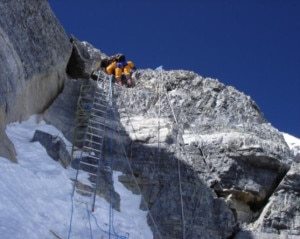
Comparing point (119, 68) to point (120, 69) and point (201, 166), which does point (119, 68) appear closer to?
point (120, 69)

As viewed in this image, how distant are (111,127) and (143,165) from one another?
163 centimetres

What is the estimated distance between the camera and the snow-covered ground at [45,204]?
1213cm

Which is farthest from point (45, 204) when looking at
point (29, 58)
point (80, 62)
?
point (80, 62)

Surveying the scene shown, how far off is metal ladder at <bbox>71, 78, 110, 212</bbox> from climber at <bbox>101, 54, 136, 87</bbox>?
3003mm

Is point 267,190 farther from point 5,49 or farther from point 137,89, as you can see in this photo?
point 5,49

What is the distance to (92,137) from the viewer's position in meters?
17.6

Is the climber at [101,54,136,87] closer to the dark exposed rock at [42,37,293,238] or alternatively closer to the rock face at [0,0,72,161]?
the dark exposed rock at [42,37,293,238]

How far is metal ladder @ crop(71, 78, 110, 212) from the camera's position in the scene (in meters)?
15.3

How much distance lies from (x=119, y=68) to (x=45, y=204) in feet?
32.6

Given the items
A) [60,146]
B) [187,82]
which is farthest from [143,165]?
[187,82]

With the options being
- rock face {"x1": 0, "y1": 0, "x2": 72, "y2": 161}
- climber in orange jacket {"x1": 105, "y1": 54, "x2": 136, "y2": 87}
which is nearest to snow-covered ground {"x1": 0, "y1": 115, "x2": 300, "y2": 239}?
rock face {"x1": 0, "y1": 0, "x2": 72, "y2": 161}

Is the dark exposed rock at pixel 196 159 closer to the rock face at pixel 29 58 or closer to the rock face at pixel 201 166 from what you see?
the rock face at pixel 201 166

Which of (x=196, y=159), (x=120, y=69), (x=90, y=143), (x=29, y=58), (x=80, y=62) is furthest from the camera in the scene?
(x=120, y=69)

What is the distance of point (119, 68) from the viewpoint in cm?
2277
